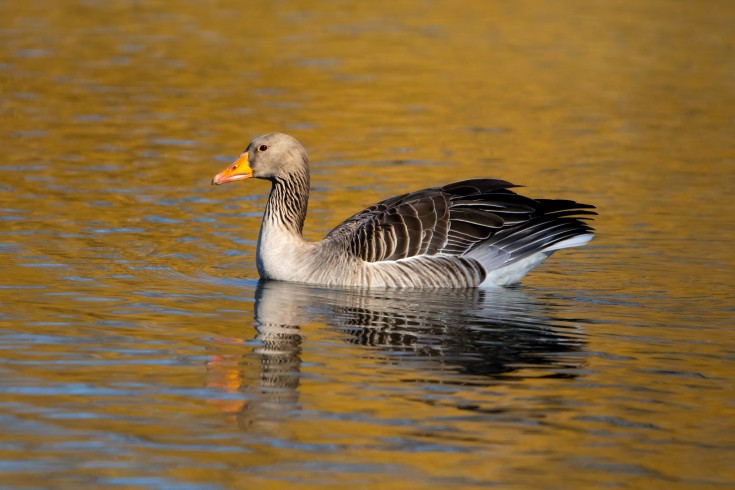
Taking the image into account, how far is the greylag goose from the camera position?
504 inches

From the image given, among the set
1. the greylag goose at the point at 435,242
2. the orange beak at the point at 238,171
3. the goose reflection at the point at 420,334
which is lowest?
the goose reflection at the point at 420,334

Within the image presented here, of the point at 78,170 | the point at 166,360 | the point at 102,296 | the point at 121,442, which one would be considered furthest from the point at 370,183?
the point at 121,442

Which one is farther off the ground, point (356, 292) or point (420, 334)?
point (356, 292)

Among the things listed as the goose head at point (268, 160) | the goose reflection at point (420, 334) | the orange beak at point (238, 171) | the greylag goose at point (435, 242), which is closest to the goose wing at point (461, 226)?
the greylag goose at point (435, 242)

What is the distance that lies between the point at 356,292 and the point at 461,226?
1.24 meters

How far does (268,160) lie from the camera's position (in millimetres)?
13430

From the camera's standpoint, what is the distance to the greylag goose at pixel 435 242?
12.8m

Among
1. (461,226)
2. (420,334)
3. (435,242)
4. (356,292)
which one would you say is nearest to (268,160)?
(356,292)

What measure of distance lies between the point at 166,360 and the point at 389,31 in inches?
911

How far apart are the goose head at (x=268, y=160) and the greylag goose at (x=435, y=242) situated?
7 centimetres

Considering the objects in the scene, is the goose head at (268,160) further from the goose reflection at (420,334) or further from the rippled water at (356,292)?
the goose reflection at (420,334)

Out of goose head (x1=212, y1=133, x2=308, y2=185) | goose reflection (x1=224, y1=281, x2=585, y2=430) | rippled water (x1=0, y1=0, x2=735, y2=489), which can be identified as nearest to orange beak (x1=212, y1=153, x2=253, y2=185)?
goose head (x1=212, y1=133, x2=308, y2=185)

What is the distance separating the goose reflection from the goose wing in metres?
0.43

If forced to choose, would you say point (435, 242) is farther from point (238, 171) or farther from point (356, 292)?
point (238, 171)
